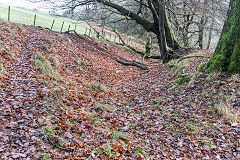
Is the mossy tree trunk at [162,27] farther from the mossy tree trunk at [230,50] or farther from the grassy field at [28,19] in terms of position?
the mossy tree trunk at [230,50]

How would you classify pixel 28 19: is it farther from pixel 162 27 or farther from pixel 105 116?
pixel 105 116

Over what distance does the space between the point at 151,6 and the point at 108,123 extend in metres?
11.3

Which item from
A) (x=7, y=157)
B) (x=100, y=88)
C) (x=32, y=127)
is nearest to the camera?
(x=7, y=157)

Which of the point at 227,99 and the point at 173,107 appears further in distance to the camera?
the point at 173,107

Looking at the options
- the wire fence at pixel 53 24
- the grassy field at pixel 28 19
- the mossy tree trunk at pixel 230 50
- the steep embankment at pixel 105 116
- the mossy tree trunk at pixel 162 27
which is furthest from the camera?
the grassy field at pixel 28 19

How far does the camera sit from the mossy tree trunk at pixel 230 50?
6.65m

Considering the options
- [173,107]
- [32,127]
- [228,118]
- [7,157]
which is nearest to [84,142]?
[32,127]

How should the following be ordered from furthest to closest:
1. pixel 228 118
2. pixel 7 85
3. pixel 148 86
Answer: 1. pixel 148 86
2. pixel 7 85
3. pixel 228 118

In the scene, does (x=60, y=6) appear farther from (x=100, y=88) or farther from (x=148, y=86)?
(x=148, y=86)

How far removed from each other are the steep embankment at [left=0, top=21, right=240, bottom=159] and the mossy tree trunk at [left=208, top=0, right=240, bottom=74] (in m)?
0.49

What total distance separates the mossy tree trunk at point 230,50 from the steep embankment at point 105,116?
489 mm

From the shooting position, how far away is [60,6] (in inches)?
523

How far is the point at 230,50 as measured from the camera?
23.1 ft

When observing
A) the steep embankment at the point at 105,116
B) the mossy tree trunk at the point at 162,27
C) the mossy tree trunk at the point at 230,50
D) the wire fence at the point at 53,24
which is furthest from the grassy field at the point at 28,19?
the mossy tree trunk at the point at 230,50
